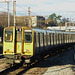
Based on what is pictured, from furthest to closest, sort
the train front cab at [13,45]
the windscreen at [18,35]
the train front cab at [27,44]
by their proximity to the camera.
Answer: the windscreen at [18,35] → the train front cab at [13,45] → the train front cab at [27,44]

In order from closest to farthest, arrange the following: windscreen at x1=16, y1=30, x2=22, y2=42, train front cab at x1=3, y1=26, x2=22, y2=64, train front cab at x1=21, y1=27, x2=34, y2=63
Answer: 1. train front cab at x1=21, y1=27, x2=34, y2=63
2. train front cab at x1=3, y1=26, x2=22, y2=64
3. windscreen at x1=16, y1=30, x2=22, y2=42

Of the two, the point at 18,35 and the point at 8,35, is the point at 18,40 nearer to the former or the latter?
the point at 18,35

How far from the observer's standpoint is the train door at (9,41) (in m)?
11.9


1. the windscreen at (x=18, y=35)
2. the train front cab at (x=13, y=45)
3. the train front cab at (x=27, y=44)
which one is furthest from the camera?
the windscreen at (x=18, y=35)

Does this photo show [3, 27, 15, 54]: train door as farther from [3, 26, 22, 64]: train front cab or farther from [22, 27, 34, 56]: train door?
[22, 27, 34, 56]: train door

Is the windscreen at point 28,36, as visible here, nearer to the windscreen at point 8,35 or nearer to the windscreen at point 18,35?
the windscreen at point 18,35

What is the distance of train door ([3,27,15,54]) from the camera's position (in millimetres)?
11891

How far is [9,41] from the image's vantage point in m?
12.0

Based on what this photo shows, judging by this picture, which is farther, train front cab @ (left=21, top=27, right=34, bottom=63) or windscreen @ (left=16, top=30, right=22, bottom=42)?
windscreen @ (left=16, top=30, right=22, bottom=42)

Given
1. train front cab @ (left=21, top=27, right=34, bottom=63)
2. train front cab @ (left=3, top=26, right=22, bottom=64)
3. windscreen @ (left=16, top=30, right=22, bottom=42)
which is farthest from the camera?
windscreen @ (left=16, top=30, right=22, bottom=42)

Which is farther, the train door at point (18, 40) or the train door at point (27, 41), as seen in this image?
the train door at point (18, 40)

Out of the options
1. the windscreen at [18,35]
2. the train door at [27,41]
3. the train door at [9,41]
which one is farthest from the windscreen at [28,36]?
the train door at [9,41]

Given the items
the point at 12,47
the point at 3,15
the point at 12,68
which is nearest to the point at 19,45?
the point at 12,47

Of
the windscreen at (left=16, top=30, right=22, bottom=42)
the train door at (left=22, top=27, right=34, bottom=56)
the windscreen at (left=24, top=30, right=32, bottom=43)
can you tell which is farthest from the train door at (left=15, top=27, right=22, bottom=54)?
the windscreen at (left=24, top=30, right=32, bottom=43)
